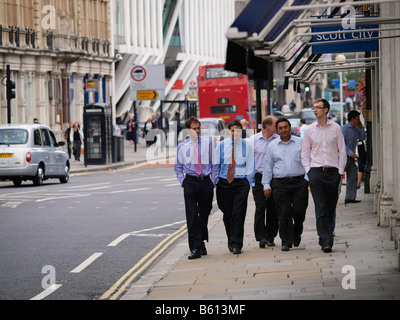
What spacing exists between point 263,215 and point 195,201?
107 centimetres

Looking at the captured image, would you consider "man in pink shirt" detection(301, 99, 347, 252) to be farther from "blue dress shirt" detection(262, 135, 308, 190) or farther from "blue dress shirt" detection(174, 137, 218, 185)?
"blue dress shirt" detection(174, 137, 218, 185)

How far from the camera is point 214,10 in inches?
4254

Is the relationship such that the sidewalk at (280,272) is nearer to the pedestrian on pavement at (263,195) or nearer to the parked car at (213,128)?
the pedestrian on pavement at (263,195)

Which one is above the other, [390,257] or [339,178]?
[339,178]

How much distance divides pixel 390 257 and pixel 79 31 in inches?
1953

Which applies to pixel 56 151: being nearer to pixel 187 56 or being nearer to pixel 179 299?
pixel 179 299

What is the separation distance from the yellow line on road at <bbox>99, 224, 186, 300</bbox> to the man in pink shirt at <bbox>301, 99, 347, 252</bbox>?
2.24m

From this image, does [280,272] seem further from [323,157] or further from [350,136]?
[350,136]

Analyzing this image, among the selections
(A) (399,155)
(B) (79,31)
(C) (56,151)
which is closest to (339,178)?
(A) (399,155)

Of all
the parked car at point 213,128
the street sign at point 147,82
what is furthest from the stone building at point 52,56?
the parked car at point 213,128

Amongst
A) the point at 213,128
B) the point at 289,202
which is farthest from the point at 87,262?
the point at 213,128

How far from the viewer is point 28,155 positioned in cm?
2781

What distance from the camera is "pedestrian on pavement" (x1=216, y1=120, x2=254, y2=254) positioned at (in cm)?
1256

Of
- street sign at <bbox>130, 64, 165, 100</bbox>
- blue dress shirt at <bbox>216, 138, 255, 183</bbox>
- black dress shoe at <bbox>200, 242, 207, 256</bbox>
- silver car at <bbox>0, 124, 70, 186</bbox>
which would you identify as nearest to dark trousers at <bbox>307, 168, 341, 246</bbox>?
blue dress shirt at <bbox>216, 138, 255, 183</bbox>
